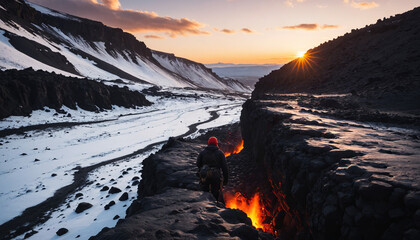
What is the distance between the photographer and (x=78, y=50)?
3802 inches

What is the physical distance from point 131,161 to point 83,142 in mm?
8652

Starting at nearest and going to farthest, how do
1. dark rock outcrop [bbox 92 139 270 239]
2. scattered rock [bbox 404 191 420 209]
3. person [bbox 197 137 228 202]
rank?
scattered rock [bbox 404 191 420 209] < dark rock outcrop [bbox 92 139 270 239] < person [bbox 197 137 228 202]

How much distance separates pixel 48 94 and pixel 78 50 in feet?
241

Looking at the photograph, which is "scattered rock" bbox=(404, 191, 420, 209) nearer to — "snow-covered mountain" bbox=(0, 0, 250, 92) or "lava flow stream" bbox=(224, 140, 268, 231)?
"lava flow stream" bbox=(224, 140, 268, 231)

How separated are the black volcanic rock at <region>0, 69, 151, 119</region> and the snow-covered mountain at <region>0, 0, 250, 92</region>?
12657mm

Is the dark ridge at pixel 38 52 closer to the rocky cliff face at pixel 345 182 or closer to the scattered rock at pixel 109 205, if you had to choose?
the scattered rock at pixel 109 205

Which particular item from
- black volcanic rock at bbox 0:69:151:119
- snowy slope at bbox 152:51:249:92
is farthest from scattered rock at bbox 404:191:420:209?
snowy slope at bbox 152:51:249:92

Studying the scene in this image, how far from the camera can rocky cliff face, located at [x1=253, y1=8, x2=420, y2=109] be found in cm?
1437

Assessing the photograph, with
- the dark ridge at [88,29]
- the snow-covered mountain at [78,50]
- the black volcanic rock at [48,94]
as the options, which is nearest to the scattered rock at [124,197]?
the black volcanic rock at [48,94]

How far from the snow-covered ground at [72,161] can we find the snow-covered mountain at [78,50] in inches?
1076

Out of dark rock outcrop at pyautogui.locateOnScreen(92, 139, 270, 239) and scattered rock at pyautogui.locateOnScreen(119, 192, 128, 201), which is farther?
scattered rock at pyautogui.locateOnScreen(119, 192, 128, 201)

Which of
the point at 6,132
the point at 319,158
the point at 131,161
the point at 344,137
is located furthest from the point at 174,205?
the point at 6,132

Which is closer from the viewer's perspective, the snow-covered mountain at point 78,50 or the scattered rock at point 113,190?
the scattered rock at point 113,190

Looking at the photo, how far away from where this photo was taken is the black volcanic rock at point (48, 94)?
29516 mm
